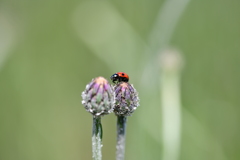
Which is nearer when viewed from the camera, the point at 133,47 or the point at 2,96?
the point at 133,47

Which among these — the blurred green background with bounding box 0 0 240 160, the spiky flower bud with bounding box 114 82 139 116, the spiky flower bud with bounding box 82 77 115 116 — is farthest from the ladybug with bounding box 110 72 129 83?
the blurred green background with bounding box 0 0 240 160

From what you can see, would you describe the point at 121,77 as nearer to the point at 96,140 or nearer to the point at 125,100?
the point at 125,100

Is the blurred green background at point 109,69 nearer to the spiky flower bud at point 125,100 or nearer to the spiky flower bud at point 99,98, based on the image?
the spiky flower bud at point 125,100

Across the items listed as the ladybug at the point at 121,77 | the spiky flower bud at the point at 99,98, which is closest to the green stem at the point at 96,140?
the spiky flower bud at the point at 99,98

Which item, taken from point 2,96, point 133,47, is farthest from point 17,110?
point 133,47

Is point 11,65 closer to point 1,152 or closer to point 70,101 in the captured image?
point 70,101

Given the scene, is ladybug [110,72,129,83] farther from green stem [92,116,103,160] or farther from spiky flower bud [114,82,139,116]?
green stem [92,116,103,160]

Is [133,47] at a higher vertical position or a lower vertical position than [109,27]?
lower
